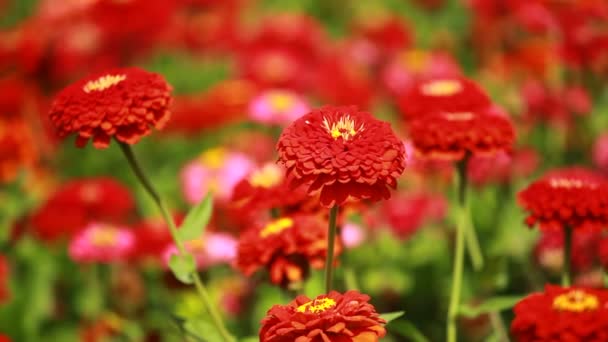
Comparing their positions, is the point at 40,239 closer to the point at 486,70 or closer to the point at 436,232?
the point at 436,232

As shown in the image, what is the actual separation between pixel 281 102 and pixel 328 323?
67.5 inches

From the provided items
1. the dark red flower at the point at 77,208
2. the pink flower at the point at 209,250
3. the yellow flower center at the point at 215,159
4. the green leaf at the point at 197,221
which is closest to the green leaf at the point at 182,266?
the green leaf at the point at 197,221

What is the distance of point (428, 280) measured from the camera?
2.30 meters

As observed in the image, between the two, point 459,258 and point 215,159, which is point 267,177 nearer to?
point 459,258

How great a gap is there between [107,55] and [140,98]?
2.60 meters

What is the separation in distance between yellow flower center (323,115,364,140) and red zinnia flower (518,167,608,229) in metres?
0.37

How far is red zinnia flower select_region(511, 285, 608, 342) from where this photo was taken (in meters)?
1.14

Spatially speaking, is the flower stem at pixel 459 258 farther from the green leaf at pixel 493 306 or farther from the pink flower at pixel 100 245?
the pink flower at pixel 100 245

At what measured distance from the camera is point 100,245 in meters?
2.20

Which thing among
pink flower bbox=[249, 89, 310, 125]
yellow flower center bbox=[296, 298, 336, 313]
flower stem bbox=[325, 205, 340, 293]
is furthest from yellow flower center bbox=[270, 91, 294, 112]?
yellow flower center bbox=[296, 298, 336, 313]

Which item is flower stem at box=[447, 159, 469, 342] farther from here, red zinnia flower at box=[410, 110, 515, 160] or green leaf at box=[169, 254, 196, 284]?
green leaf at box=[169, 254, 196, 284]

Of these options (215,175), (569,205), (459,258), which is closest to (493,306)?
(459,258)

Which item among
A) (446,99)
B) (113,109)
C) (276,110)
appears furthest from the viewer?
(276,110)

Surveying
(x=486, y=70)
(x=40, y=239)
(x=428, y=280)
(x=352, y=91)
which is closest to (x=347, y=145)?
(x=428, y=280)
